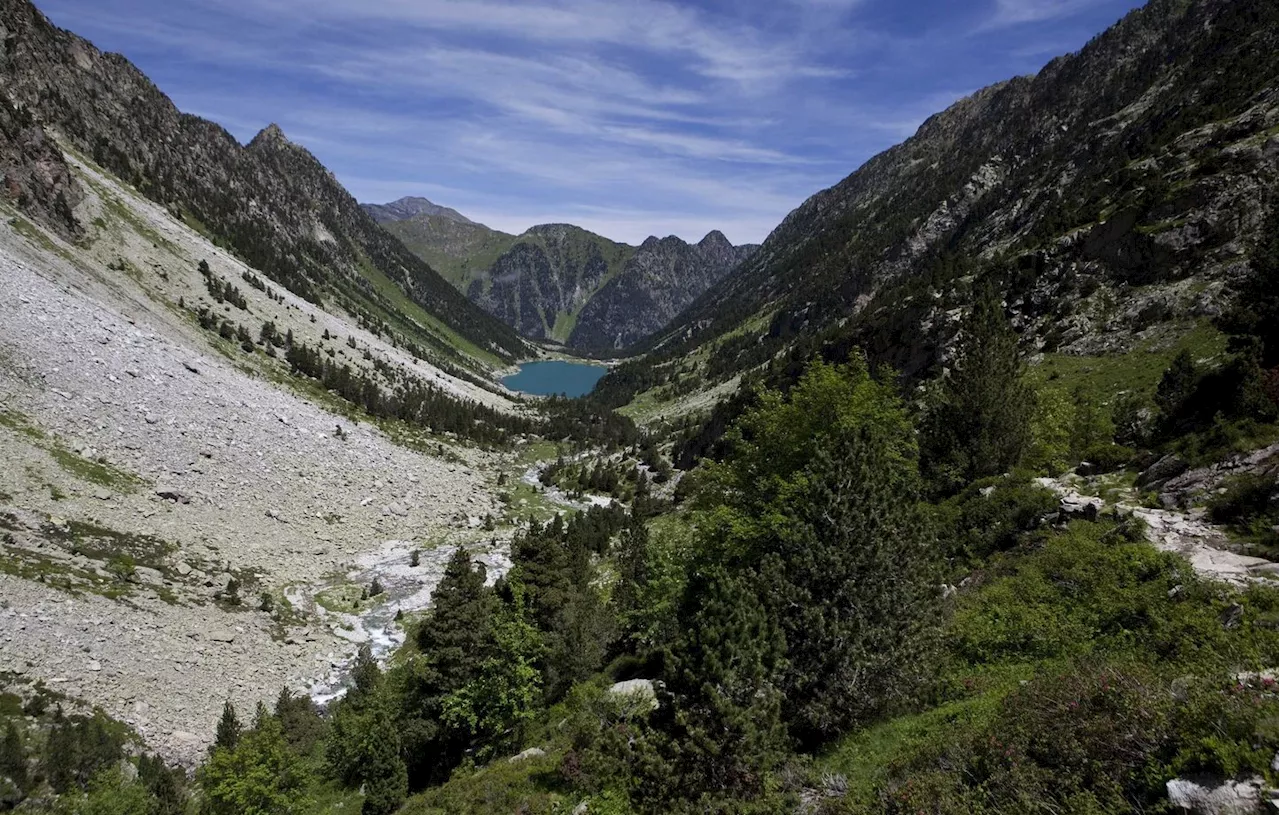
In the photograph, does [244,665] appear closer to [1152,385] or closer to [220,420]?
[220,420]

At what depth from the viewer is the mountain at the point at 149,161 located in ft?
221

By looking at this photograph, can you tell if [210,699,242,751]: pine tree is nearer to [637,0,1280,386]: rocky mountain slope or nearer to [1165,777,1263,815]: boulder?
[1165,777,1263,815]: boulder

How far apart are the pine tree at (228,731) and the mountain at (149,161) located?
6803cm

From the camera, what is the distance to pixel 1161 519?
16016mm

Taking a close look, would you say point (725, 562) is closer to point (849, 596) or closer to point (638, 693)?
point (638, 693)

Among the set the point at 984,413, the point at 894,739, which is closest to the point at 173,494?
the point at 894,739

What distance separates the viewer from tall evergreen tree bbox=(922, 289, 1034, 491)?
83.9ft

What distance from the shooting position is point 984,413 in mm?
25828

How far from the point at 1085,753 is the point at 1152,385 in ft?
92.4

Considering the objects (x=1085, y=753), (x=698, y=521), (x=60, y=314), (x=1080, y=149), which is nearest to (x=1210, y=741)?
(x=1085, y=753)

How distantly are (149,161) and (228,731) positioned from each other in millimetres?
141518

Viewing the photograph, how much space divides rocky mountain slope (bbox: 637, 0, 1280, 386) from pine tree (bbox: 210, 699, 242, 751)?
48.8 meters

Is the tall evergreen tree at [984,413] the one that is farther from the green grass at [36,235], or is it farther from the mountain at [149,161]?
the mountain at [149,161]

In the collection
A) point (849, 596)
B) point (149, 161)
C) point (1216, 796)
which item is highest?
point (149, 161)
